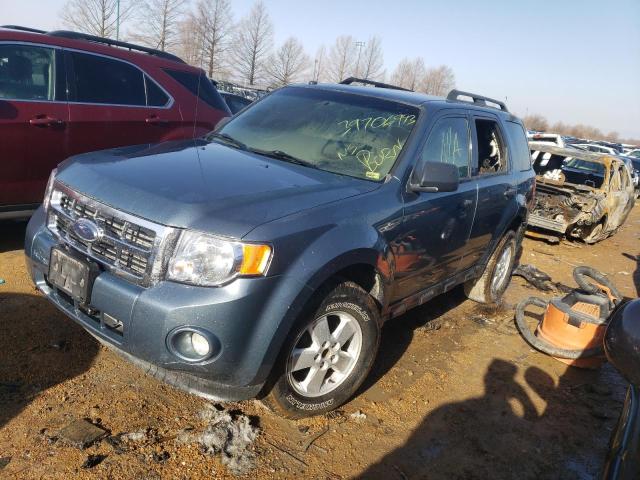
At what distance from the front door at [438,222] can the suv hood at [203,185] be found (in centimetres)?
44

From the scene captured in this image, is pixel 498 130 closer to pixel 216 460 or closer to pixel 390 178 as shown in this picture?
pixel 390 178

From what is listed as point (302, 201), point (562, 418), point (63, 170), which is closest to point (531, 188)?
point (562, 418)

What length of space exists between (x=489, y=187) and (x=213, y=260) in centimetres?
283

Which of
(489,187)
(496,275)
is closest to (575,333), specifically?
(496,275)

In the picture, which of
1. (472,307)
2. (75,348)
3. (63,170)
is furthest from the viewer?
(472,307)

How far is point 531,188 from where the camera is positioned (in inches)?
219

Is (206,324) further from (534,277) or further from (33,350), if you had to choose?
(534,277)

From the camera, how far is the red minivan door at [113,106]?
4.97 metres

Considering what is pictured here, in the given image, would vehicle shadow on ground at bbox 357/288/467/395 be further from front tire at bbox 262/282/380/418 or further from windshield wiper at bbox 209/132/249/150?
windshield wiper at bbox 209/132/249/150

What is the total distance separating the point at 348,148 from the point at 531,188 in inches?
115

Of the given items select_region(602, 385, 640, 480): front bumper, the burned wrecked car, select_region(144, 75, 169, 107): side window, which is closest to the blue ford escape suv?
select_region(602, 385, 640, 480): front bumper

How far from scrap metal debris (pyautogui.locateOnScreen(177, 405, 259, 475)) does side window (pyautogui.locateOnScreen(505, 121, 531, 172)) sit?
361 cm

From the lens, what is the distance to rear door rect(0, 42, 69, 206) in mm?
4512

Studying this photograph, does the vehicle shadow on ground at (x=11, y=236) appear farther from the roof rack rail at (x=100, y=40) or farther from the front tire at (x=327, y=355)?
the front tire at (x=327, y=355)
